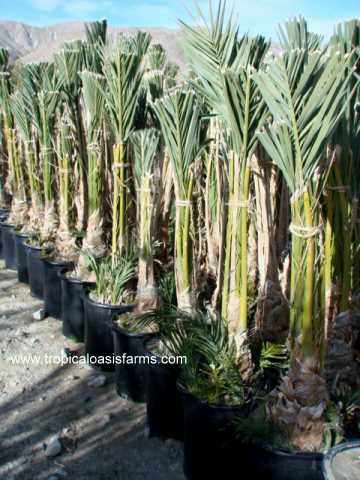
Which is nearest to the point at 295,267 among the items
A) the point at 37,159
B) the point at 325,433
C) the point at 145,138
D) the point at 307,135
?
the point at 307,135

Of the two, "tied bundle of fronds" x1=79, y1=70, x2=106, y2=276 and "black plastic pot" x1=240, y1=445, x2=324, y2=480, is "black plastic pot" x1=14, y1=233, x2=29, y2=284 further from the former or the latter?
"black plastic pot" x1=240, y1=445, x2=324, y2=480

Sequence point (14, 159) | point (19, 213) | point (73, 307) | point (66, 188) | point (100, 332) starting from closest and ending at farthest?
point (100, 332) < point (73, 307) < point (66, 188) < point (19, 213) < point (14, 159)

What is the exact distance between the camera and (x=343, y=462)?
4.42ft

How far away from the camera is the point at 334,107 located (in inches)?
60.8

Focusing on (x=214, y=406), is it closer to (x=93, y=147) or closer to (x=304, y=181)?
(x=304, y=181)

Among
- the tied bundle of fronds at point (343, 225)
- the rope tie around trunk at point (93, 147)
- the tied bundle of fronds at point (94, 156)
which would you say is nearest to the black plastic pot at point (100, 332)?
the tied bundle of fronds at point (94, 156)

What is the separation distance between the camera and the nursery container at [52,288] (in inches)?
146

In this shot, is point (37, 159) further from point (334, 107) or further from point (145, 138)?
point (334, 107)

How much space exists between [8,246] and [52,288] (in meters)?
1.30

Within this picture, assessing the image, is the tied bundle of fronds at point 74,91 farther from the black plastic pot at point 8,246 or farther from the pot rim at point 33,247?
the black plastic pot at point 8,246

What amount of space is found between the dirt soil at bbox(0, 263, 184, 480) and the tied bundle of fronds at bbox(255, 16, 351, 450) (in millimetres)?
744

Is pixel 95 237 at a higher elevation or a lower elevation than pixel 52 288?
higher

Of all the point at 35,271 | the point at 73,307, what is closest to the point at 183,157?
the point at 73,307

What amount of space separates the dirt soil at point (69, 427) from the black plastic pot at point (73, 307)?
99 millimetres
